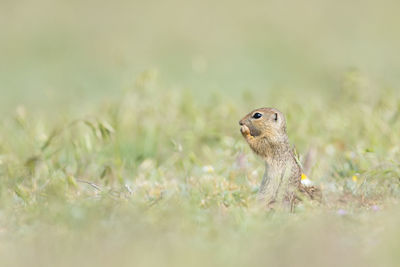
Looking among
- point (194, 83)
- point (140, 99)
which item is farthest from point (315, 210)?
point (194, 83)

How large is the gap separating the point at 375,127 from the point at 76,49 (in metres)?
8.45

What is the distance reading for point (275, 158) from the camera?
457 centimetres

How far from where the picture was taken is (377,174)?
15.3 ft

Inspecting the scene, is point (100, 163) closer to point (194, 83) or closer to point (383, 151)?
point (383, 151)

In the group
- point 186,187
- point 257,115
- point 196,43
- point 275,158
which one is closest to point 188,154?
point 186,187

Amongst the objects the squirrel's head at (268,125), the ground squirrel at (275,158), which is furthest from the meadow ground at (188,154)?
the squirrel's head at (268,125)

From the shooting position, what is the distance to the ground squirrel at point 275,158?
172 inches

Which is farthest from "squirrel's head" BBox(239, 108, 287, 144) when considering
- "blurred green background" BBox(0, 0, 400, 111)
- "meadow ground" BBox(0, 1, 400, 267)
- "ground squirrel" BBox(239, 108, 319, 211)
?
"blurred green background" BBox(0, 0, 400, 111)

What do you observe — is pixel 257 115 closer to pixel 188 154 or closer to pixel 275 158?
pixel 275 158

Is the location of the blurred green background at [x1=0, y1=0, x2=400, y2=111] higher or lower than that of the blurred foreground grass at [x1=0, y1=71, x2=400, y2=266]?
lower

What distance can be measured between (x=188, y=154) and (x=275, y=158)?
131 cm

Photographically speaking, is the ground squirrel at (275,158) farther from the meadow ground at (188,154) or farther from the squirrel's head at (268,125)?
the meadow ground at (188,154)

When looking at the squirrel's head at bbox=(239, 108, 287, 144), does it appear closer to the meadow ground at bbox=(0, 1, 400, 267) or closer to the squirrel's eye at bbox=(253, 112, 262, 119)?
the squirrel's eye at bbox=(253, 112, 262, 119)

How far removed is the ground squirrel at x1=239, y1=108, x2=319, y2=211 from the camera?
437 centimetres
